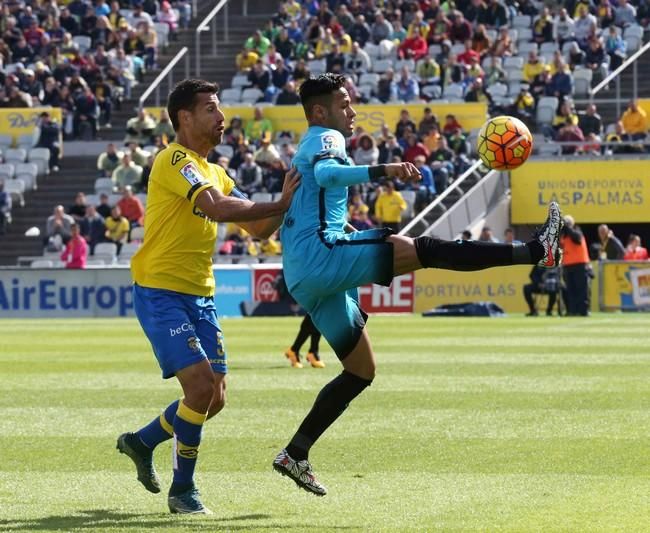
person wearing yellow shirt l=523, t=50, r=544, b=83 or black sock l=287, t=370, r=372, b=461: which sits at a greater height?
person wearing yellow shirt l=523, t=50, r=544, b=83

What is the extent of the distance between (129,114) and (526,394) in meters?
28.8

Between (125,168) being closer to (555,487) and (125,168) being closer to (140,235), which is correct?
(140,235)

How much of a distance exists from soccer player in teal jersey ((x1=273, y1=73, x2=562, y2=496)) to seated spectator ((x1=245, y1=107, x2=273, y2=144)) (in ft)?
96.8

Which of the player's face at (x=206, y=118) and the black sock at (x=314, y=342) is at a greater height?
the player's face at (x=206, y=118)

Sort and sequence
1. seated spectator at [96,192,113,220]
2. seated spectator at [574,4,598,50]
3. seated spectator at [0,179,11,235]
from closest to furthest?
1. seated spectator at [96,192,113,220]
2. seated spectator at [0,179,11,235]
3. seated spectator at [574,4,598,50]

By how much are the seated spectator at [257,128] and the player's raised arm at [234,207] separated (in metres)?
29.9

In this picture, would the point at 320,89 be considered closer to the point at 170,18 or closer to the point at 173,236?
the point at 173,236

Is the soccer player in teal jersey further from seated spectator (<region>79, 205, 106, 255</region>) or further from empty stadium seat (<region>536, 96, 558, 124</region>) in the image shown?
empty stadium seat (<region>536, 96, 558, 124</region>)

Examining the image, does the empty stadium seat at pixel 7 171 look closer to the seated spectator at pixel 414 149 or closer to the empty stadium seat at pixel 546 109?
the seated spectator at pixel 414 149

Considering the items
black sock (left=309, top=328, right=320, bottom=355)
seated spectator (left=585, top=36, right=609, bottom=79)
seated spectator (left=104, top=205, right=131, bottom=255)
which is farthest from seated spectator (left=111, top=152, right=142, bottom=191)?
black sock (left=309, top=328, right=320, bottom=355)

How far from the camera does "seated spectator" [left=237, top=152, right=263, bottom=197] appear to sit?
35.5 m

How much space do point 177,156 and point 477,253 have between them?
1691mm

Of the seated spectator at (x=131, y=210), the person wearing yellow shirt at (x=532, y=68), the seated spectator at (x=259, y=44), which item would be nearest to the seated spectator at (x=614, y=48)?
the person wearing yellow shirt at (x=532, y=68)

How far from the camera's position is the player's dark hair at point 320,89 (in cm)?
842
